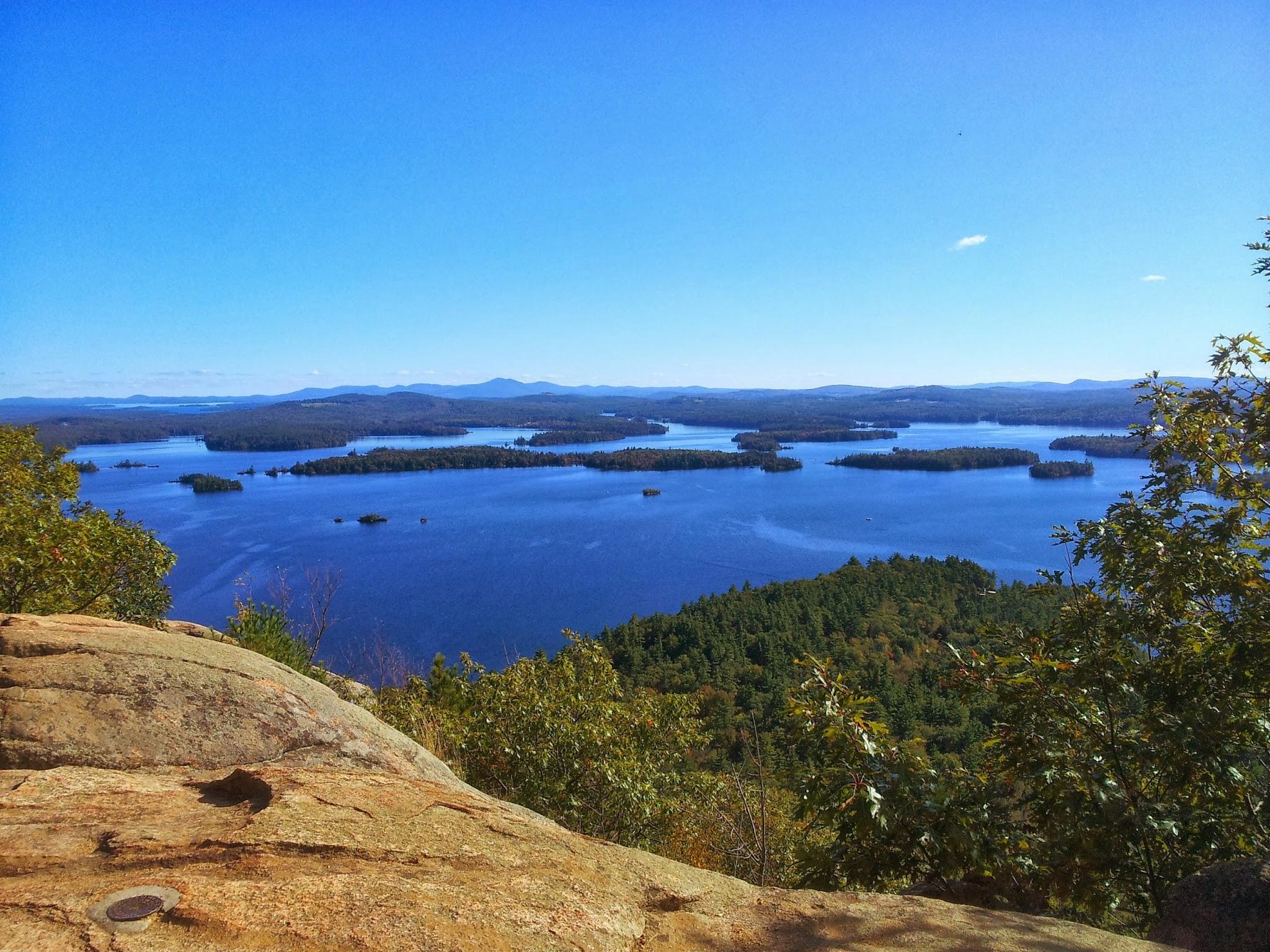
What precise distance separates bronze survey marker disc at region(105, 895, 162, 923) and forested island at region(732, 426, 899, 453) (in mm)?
146673

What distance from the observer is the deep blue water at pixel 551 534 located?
42.2 metres

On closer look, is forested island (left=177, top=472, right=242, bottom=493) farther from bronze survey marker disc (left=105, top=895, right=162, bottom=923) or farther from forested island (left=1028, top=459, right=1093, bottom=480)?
forested island (left=1028, top=459, right=1093, bottom=480)

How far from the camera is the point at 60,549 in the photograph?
22.6ft

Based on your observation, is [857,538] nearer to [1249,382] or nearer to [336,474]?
[1249,382]

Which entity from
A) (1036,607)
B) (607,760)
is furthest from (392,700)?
(1036,607)

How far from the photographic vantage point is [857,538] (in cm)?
6431

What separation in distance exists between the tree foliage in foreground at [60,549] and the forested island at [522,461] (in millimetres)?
103258

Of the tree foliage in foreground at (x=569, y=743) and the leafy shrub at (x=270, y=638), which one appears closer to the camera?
the tree foliage in foreground at (x=569, y=743)

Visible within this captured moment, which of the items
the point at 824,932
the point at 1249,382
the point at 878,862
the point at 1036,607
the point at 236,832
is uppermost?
the point at 1249,382

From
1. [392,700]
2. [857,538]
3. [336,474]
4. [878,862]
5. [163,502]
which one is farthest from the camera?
[336,474]

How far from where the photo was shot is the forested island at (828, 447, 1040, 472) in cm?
11100

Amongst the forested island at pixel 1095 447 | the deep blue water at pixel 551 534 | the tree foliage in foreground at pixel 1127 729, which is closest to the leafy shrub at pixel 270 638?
the tree foliage in foreground at pixel 1127 729

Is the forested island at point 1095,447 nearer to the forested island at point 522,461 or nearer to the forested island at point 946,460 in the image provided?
the forested island at point 946,460

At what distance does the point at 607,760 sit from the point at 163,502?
82975 millimetres
